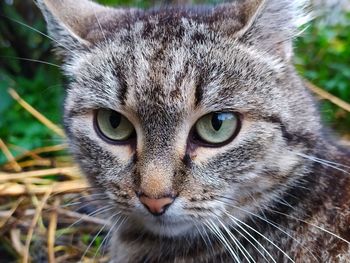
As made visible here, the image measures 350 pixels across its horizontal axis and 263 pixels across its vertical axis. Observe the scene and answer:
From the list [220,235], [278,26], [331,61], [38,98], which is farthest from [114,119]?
[331,61]

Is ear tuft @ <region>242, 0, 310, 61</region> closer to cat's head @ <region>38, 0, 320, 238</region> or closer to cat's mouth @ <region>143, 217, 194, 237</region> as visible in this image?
cat's head @ <region>38, 0, 320, 238</region>

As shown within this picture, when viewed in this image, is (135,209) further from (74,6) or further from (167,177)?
(74,6)

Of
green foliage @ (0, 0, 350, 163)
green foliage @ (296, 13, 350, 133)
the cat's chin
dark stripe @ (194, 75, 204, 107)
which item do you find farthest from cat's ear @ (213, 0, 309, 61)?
green foliage @ (296, 13, 350, 133)

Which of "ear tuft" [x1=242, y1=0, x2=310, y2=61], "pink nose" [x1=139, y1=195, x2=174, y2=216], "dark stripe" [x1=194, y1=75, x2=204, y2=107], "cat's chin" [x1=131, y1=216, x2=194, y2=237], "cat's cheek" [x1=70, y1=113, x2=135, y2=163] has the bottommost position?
"cat's chin" [x1=131, y1=216, x2=194, y2=237]

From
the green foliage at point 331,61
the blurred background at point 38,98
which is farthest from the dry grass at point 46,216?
the green foliage at point 331,61

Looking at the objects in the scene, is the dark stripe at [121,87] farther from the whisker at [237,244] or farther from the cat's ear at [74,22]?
the whisker at [237,244]

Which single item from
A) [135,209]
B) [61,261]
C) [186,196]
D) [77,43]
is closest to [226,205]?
[186,196]

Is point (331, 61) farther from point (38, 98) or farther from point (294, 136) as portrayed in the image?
point (294, 136)
